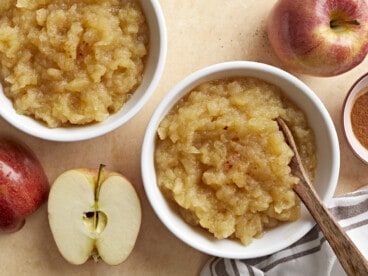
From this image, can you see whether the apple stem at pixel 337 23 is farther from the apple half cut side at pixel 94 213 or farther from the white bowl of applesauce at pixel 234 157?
the apple half cut side at pixel 94 213

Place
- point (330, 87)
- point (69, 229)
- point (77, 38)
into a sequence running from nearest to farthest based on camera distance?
point (77, 38), point (69, 229), point (330, 87)

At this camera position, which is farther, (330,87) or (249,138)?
(330,87)

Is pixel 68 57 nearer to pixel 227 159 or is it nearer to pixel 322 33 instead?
pixel 227 159

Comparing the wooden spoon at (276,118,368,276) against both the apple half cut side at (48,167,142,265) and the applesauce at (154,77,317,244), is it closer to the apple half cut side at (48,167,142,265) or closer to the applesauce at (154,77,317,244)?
the applesauce at (154,77,317,244)

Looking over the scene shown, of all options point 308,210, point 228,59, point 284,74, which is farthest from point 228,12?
point 308,210

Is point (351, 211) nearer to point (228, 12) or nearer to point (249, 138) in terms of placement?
point (249, 138)

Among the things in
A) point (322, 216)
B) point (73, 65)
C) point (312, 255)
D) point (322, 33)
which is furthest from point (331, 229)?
point (73, 65)

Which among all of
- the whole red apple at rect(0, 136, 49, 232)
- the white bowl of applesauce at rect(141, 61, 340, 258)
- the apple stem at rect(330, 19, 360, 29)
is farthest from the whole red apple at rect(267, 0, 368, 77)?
the whole red apple at rect(0, 136, 49, 232)

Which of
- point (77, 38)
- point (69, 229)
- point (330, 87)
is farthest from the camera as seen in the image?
point (330, 87)
